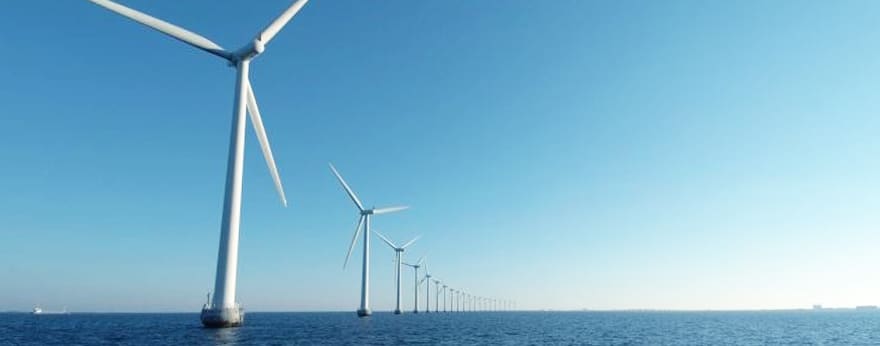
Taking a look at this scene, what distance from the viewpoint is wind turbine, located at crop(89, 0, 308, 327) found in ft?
267

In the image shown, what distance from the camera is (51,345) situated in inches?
2931

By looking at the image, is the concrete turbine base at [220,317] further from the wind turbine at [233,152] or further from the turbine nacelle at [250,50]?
the turbine nacelle at [250,50]

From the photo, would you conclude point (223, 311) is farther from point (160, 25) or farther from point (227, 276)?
point (160, 25)

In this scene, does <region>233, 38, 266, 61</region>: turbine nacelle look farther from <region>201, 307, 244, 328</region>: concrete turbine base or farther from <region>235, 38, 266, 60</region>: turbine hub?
<region>201, 307, 244, 328</region>: concrete turbine base

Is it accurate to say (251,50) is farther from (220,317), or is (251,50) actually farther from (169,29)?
(220,317)

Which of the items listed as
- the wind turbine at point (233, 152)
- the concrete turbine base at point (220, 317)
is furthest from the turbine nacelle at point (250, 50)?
the concrete turbine base at point (220, 317)

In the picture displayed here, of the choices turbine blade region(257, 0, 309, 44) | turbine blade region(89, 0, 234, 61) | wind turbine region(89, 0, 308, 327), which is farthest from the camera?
turbine blade region(257, 0, 309, 44)

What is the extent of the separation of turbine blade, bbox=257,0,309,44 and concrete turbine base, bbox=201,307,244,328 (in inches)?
1547

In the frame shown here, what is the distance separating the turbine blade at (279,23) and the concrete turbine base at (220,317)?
3928 centimetres

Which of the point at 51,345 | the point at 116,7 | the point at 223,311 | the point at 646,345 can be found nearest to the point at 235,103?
the point at 116,7

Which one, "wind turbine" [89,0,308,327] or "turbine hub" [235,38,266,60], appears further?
"turbine hub" [235,38,266,60]

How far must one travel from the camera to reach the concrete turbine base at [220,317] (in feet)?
268

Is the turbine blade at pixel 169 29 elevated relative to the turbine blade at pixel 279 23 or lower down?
lower down

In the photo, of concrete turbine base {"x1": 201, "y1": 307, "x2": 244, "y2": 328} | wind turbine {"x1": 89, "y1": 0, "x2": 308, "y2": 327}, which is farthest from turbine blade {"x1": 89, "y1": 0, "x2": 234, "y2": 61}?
concrete turbine base {"x1": 201, "y1": 307, "x2": 244, "y2": 328}
